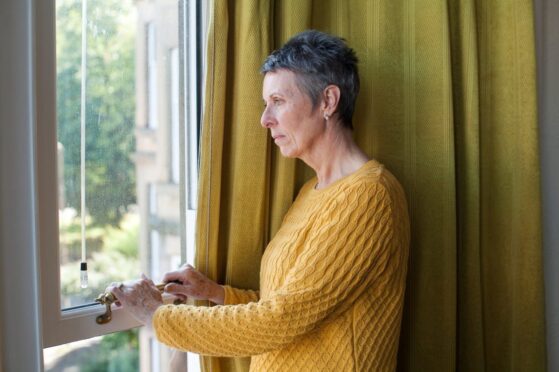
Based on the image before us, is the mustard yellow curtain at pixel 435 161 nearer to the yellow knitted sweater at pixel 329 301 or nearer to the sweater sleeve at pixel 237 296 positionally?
the sweater sleeve at pixel 237 296

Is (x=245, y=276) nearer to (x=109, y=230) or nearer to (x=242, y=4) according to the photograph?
(x=109, y=230)

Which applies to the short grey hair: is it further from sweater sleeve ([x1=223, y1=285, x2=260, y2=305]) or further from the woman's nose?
Result: sweater sleeve ([x1=223, y1=285, x2=260, y2=305])

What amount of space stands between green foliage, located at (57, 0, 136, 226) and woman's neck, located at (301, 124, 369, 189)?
1.58 feet

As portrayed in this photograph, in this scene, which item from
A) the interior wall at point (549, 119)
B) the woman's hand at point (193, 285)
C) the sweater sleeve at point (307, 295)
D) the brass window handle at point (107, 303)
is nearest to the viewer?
the sweater sleeve at point (307, 295)

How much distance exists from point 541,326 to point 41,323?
1209 millimetres

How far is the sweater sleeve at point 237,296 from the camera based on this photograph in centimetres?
129

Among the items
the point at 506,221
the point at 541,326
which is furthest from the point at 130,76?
the point at 541,326

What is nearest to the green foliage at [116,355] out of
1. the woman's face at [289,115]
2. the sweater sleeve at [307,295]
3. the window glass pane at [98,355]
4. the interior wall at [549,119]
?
the window glass pane at [98,355]

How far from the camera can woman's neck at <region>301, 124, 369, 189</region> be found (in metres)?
1.21

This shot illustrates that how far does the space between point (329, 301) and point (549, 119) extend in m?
0.87

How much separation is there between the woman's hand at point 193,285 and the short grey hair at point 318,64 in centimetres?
50

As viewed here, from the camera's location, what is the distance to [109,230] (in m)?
1.32

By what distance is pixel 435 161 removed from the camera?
1.37 metres

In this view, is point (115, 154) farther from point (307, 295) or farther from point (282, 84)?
point (307, 295)
